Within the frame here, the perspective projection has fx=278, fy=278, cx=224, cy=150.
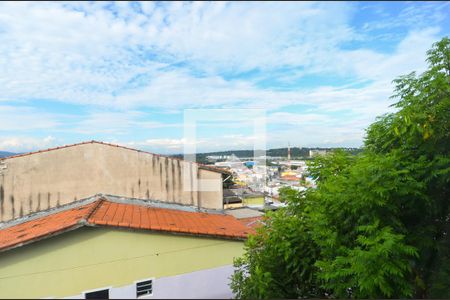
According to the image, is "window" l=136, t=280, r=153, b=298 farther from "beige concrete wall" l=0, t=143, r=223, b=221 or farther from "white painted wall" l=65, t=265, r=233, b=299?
"beige concrete wall" l=0, t=143, r=223, b=221

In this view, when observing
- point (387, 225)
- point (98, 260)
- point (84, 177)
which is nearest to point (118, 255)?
point (98, 260)

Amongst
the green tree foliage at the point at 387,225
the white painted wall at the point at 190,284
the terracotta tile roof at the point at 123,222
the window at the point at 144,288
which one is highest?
the green tree foliage at the point at 387,225

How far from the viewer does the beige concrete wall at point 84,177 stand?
7.37 meters

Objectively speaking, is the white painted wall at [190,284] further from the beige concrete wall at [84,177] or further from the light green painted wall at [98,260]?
the beige concrete wall at [84,177]

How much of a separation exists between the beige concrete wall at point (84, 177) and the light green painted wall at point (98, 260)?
248 centimetres

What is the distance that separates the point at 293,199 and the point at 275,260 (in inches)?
36.4

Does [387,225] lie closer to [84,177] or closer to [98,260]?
[98,260]

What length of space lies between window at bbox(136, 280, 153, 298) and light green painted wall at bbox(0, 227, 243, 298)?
0.12m

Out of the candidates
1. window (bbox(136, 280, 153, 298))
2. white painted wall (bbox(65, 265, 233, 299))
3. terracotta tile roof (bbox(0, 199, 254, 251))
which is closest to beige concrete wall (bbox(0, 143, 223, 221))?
terracotta tile roof (bbox(0, 199, 254, 251))

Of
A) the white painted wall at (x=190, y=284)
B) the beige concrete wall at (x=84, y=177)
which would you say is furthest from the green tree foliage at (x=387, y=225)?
the beige concrete wall at (x=84, y=177)

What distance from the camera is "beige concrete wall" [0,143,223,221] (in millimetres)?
7367

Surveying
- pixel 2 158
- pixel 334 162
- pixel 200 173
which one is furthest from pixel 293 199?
pixel 2 158

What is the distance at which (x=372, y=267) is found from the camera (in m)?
2.65

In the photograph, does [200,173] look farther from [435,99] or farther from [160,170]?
[435,99]
